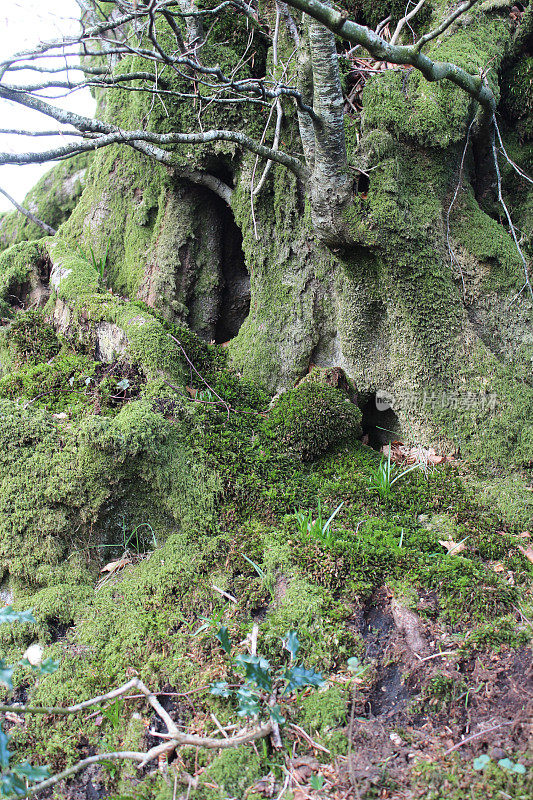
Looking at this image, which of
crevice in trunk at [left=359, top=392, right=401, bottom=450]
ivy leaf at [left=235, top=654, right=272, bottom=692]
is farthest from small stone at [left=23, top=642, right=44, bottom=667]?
crevice in trunk at [left=359, top=392, right=401, bottom=450]

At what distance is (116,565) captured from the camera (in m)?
3.35

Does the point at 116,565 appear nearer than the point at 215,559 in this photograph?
No

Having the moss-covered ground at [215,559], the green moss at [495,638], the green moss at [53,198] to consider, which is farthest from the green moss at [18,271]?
the green moss at [495,638]

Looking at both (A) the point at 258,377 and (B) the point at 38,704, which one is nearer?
(B) the point at 38,704

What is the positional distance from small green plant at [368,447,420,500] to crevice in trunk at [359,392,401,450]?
0.65 meters

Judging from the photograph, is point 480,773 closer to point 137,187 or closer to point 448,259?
point 448,259

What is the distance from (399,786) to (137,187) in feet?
17.2

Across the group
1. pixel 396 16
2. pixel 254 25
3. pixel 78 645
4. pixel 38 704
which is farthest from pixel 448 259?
pixel 38 704

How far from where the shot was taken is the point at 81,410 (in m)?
3.83

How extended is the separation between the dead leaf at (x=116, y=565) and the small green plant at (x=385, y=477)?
1.65 metres

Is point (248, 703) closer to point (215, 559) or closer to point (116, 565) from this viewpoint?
point (215, 559)

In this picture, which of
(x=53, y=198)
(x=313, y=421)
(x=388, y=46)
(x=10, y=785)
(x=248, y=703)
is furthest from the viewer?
(x=53, y=198)

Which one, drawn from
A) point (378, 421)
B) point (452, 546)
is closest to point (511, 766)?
point (452, 546)

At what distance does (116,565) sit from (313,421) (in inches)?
64.6
